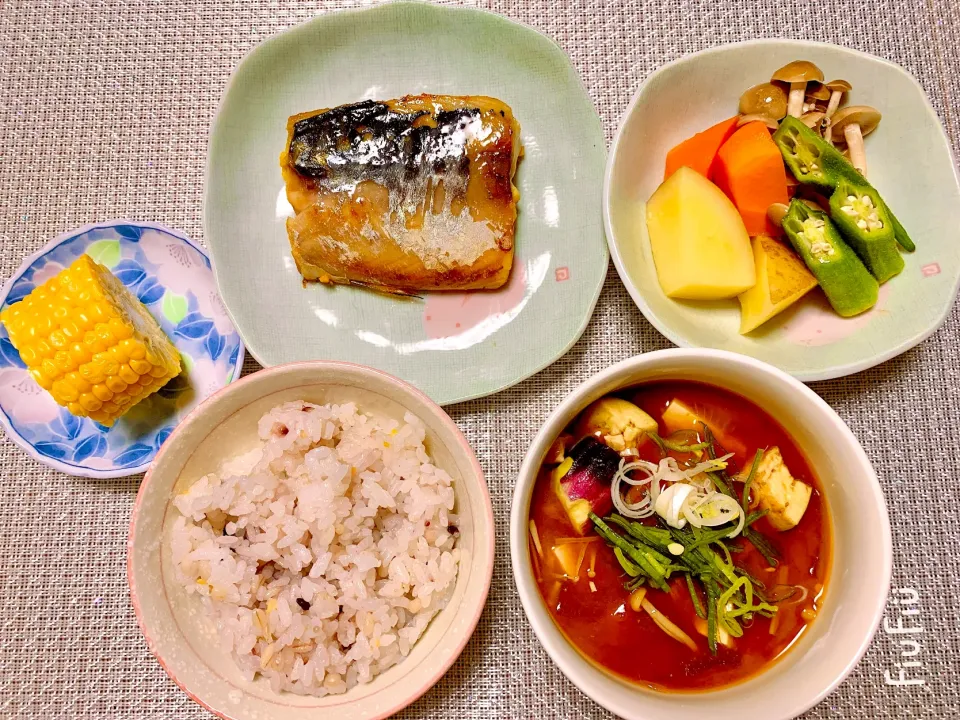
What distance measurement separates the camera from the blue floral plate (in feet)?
5.15

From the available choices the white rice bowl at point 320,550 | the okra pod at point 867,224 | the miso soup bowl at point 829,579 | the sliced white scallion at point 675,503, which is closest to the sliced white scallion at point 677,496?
the sliced white scallion at point 675,503

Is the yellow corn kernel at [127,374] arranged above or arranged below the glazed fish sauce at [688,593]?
above

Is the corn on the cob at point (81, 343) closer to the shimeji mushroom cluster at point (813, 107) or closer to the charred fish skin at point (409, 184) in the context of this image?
the charred fish skin at point (409, 184)

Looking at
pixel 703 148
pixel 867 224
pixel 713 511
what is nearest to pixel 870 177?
pixel 867 224

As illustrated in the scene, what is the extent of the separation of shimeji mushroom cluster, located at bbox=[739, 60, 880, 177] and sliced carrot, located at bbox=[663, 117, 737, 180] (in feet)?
0.15

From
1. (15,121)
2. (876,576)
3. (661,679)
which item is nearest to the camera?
(876,576)

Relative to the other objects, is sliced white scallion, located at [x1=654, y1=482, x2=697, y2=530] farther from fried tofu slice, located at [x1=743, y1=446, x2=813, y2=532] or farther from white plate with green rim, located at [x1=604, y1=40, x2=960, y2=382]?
white plate with green rim, located at [x1=604, y1=40, x2=960, y2=382]

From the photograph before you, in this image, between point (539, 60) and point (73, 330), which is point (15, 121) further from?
point (539, 60)

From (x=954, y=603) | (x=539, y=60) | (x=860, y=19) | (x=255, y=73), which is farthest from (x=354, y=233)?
(x=954, y=603)

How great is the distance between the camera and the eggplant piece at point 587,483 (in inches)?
48.1

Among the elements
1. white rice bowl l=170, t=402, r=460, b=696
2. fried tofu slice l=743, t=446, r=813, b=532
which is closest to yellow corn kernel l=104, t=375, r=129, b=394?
white rice bowl l=170, t=402, r=460, b=696

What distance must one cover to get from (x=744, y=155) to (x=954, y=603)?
1185 mm

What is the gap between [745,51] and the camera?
156cm

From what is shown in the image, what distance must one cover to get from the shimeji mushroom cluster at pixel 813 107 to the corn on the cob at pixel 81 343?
4.98ft
